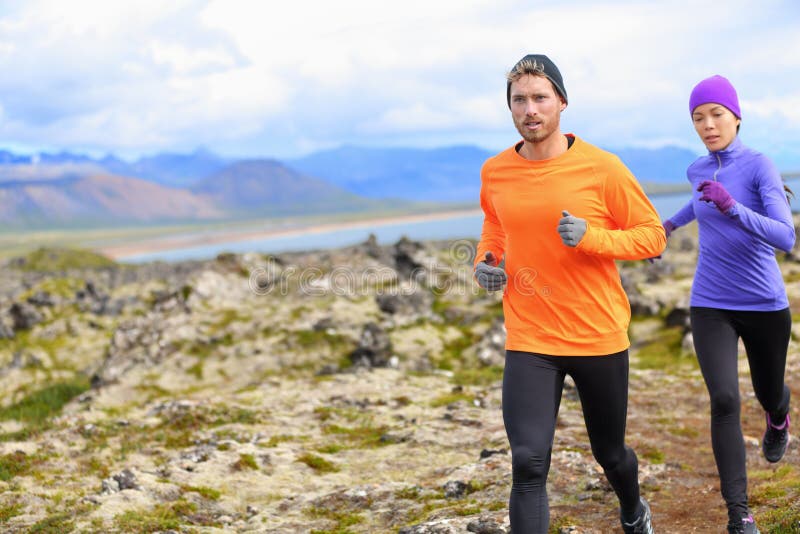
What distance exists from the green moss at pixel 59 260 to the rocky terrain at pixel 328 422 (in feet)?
432

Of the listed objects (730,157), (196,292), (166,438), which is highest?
(730,157)

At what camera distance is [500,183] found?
7.77 meters

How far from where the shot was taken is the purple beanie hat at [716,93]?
9078mm

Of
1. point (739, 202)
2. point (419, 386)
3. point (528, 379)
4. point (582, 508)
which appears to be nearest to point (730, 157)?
point (739, 202)

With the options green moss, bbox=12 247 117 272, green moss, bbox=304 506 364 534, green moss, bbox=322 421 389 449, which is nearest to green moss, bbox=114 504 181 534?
green moss, bbox=304 506 364 534

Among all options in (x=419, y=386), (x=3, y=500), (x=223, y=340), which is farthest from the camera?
(x=223, y=340)

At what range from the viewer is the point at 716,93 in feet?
29.8

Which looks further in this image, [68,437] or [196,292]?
[196,292]

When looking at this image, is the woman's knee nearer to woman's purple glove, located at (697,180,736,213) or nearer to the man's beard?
woman's purple glove, located at (697,180,736,213)

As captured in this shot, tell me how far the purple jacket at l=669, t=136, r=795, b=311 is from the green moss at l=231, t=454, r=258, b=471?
828 cm

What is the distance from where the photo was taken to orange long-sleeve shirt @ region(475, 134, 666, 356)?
7336 millimetres

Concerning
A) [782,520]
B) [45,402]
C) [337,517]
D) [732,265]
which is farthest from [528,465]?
[45,402]

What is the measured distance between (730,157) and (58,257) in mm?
182896

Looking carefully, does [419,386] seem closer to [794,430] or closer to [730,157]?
[794,430]
